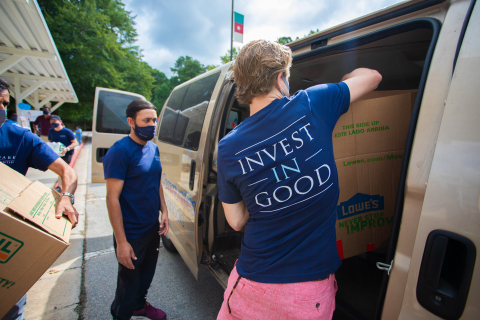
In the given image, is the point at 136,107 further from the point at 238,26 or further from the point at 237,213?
the point at 238,26

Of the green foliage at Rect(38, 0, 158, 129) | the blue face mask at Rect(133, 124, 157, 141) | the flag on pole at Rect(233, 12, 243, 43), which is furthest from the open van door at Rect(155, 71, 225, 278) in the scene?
the green foliage at Rect(38, 0, 158, 129)

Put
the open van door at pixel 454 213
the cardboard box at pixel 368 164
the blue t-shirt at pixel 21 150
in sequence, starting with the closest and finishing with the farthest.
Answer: the open van door at pixel 454 213
the cardboard box at pixel 368 164
the blue t-shirt at pixel 21 150

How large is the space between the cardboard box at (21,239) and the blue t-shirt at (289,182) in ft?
3.05

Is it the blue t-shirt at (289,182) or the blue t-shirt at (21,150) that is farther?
the blue t-shirt at (21,150)

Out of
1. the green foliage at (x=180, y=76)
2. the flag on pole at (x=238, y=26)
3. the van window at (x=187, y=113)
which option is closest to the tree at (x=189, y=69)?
the green foliage at (x=180, y=76)

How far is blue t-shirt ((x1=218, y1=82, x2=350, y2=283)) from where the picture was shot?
907 mm

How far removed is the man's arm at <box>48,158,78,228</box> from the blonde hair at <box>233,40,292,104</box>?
4.18 feet

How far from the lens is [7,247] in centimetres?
99

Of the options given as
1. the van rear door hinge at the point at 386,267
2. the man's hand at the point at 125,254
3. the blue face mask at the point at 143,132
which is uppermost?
the blue face mask at the point at 143,132

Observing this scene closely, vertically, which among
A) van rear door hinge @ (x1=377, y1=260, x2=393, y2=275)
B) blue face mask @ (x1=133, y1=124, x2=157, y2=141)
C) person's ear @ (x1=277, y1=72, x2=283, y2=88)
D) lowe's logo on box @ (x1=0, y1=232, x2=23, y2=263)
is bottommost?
van rear door hinge @ (x1=377, y1=260, x2=393, y2=275)

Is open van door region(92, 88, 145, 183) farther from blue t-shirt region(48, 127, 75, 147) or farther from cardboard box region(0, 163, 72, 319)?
cardboard box region(0, 163, 72, 319)

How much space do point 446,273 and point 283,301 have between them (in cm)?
62

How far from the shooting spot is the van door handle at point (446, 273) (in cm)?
78

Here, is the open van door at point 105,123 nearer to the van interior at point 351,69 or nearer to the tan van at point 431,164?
the van interior at point 351,69
